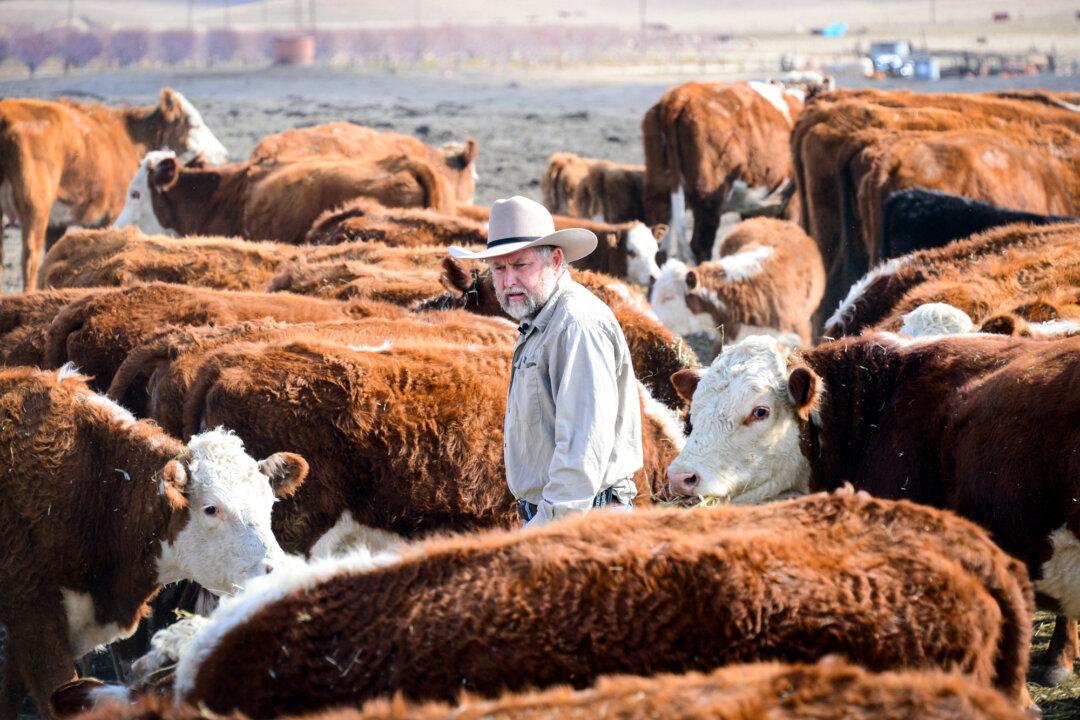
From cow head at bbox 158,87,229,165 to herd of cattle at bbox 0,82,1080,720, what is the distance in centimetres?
699

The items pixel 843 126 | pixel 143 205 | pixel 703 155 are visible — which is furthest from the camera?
pixel 703 155

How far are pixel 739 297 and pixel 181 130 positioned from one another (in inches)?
369

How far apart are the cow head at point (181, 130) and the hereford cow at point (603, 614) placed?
14.0 m

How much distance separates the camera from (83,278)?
29.0ft

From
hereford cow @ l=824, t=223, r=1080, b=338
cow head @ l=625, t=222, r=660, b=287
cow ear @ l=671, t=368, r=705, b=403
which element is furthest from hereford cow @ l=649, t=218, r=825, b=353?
cow ear @ l=671, t=368, r=705, b=403

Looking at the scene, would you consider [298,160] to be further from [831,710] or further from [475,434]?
[831,710]

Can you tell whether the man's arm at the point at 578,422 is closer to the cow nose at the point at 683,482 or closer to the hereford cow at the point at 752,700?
the cow nose at the point at 683,482

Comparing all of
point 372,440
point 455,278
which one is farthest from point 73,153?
point 372,440

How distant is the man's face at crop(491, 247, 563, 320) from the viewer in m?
4.22

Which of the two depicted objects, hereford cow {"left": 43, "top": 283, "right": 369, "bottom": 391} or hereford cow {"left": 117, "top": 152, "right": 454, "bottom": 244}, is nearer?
hereford cow {"left": 43, "top": 283, "right": 369, "bottom": 391}

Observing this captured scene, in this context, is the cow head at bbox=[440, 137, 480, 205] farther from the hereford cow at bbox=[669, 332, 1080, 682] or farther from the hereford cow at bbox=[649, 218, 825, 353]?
the hereford cow at bbox=[669, 332, 1080, 682]

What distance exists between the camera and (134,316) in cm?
687

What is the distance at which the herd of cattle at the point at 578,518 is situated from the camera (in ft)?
10.3

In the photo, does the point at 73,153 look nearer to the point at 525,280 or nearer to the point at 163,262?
the point at 163,262
